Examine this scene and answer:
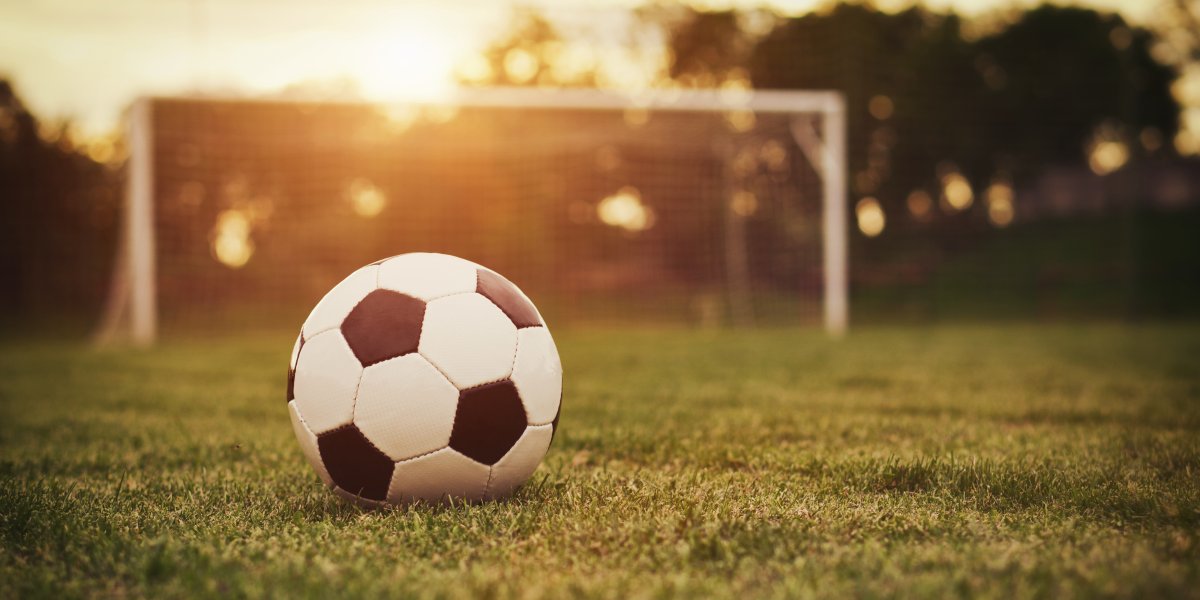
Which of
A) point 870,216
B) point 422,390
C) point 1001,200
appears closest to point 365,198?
point 870,216

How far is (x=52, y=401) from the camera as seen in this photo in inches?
207

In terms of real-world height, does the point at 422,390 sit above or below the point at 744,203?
below

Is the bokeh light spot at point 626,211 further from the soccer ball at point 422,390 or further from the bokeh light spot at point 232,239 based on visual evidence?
the soccer ball at point 422,390

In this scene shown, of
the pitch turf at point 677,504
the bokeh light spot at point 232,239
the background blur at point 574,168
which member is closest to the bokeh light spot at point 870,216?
the background blur at point 574,168

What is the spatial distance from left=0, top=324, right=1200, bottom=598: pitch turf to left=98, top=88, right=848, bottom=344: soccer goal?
266 inches

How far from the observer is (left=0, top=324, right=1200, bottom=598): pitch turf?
1860 millimetres

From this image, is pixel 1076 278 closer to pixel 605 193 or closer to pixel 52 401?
pixel 605 193

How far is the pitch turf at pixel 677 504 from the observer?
6.10 ft

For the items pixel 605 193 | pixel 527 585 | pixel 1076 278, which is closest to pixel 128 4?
pixel 605 193

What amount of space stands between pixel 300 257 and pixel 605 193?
480 cm

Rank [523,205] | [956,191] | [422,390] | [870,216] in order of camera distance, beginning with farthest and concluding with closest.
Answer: [956,191], [870,216], [523,205], [422,390]

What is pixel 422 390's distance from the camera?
2.38 meters

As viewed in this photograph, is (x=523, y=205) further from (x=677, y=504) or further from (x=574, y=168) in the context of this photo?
(x=677, y=504)

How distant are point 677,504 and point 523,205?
1178cm
